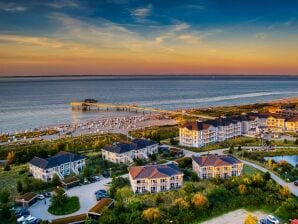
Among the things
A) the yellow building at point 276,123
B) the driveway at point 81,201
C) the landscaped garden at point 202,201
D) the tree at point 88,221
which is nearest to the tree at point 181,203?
the landscaped garden at point 202,201

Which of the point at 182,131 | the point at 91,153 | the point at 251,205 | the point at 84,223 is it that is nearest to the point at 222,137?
the point at 182,131

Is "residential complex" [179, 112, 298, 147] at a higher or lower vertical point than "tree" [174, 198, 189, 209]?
higher

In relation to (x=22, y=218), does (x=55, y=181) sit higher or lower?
higher

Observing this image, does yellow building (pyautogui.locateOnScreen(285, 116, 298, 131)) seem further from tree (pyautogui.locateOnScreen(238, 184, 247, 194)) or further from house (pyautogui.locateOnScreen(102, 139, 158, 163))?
tree (pyautogui.locateOnScreen(238, 184, 247, 194))

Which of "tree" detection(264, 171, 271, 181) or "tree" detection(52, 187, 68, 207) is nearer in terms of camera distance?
"tree" detection(52, 187, 68, 207)

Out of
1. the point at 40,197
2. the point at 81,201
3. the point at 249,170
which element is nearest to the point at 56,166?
the point at 40,197

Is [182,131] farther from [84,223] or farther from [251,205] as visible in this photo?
[84,223]

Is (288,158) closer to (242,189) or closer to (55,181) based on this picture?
(242,189)

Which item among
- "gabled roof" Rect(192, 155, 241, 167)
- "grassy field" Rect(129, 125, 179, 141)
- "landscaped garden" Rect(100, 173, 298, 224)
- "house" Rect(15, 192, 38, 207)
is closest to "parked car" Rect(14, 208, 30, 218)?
"house" Rect(15, 192, 38, 207)
